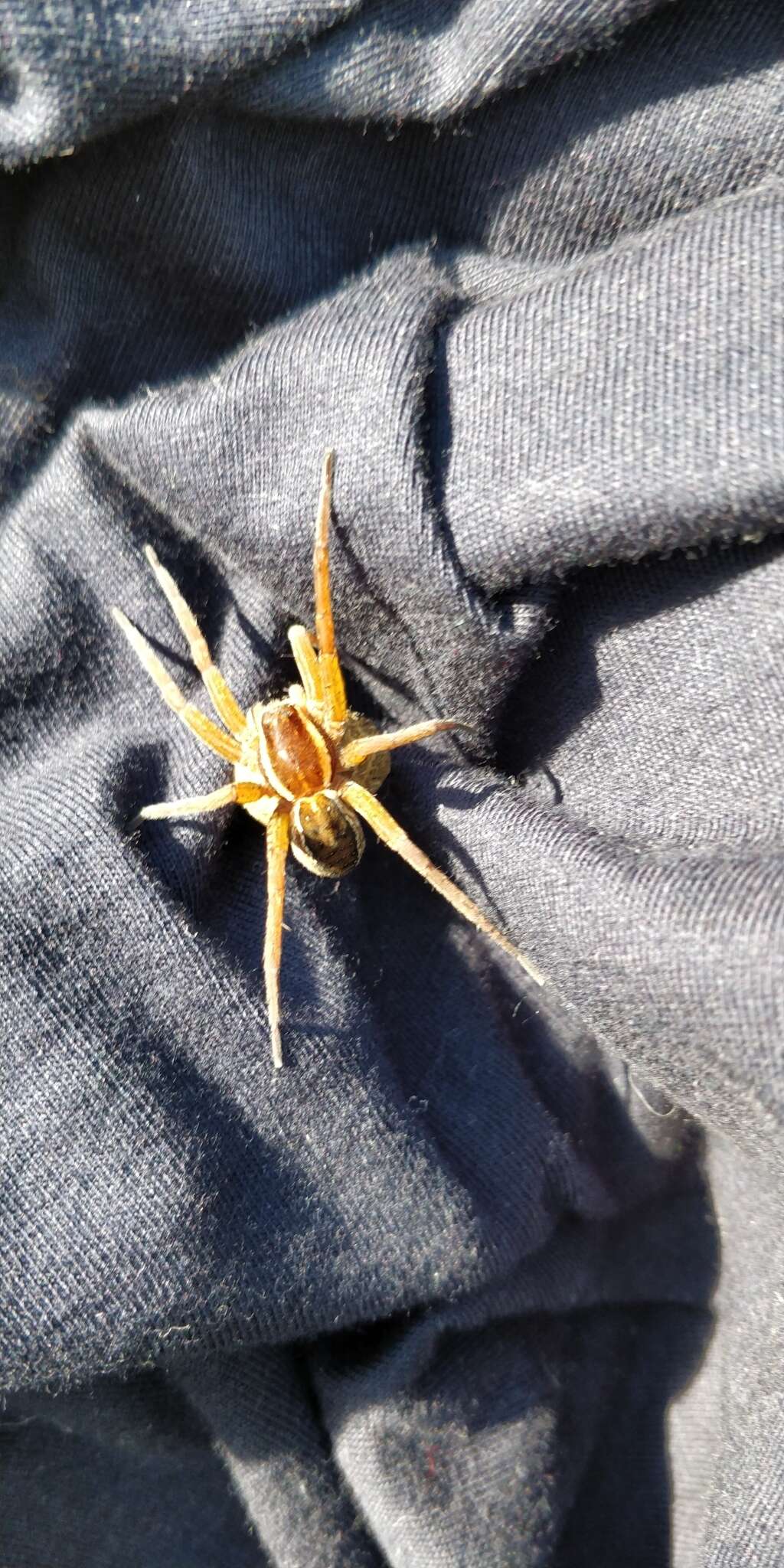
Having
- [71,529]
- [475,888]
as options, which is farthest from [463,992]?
[71,529]

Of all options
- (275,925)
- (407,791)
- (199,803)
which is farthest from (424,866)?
(199,803)

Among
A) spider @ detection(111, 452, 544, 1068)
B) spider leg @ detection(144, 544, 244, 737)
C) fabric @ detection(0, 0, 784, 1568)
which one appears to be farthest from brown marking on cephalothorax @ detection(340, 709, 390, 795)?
spider leg @ detection(144, 544, 244, 737)

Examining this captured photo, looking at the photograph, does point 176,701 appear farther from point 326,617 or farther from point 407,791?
point 407,791

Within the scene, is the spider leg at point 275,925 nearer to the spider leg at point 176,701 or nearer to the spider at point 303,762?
the spider at point 303,762

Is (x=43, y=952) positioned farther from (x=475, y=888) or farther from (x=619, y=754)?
(x=619, y=754)

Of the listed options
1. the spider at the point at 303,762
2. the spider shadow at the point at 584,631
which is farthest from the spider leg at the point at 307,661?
the spider shadow at the point at 584,631
